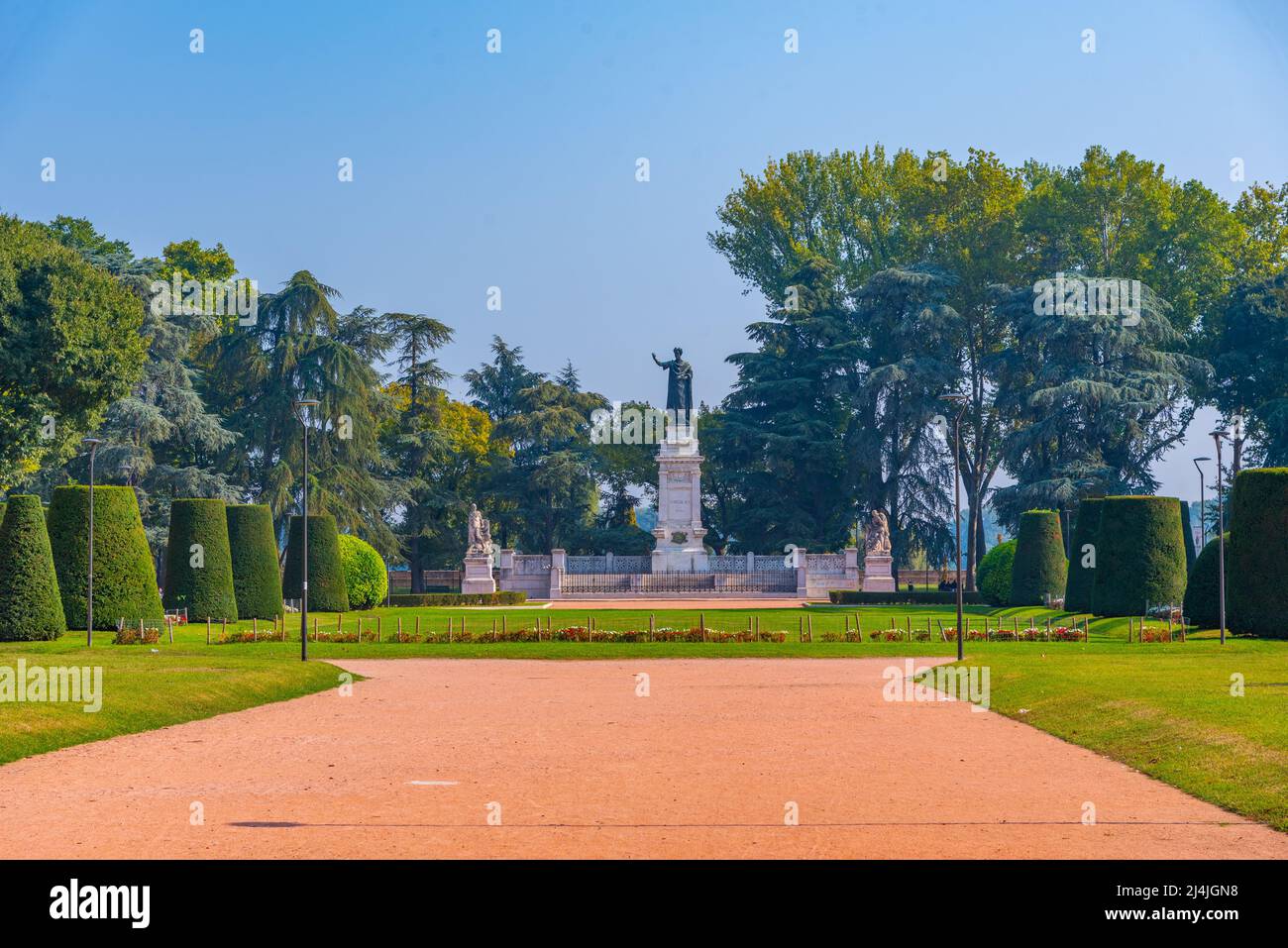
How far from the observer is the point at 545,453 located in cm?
8025

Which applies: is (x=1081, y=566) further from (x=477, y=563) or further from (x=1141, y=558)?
(x=477, y=563)

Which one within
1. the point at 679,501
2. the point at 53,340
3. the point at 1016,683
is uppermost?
the point at 53,340

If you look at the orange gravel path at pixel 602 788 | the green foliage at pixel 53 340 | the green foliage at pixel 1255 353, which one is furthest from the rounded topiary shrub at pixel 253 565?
the green foliage at pixel 1255 353

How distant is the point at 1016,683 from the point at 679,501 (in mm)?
49746

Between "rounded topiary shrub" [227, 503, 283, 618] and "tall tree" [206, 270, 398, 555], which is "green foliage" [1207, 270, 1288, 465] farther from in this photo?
"rounded topiary shrub" [227, 503, 283, 618]

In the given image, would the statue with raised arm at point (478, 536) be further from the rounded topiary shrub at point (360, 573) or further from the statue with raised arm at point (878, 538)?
the statue with raised arm at point (878, 538)

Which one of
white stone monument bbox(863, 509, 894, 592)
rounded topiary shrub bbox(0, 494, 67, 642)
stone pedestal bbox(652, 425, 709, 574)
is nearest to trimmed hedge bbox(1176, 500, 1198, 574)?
white stone monument bbox(863, 509, 894, 592)

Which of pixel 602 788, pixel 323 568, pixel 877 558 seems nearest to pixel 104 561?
pixel 323 568

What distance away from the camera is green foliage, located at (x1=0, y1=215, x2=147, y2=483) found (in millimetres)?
A: 44312

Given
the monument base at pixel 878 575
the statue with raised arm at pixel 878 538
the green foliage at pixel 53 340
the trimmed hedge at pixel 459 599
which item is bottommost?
the trimmed hedge at pixel 459 599

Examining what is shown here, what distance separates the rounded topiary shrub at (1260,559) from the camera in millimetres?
35531

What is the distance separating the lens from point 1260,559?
118 feet

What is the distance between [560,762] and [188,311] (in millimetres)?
55088

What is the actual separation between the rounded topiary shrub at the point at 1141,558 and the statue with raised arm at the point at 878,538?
2548 centimetres
